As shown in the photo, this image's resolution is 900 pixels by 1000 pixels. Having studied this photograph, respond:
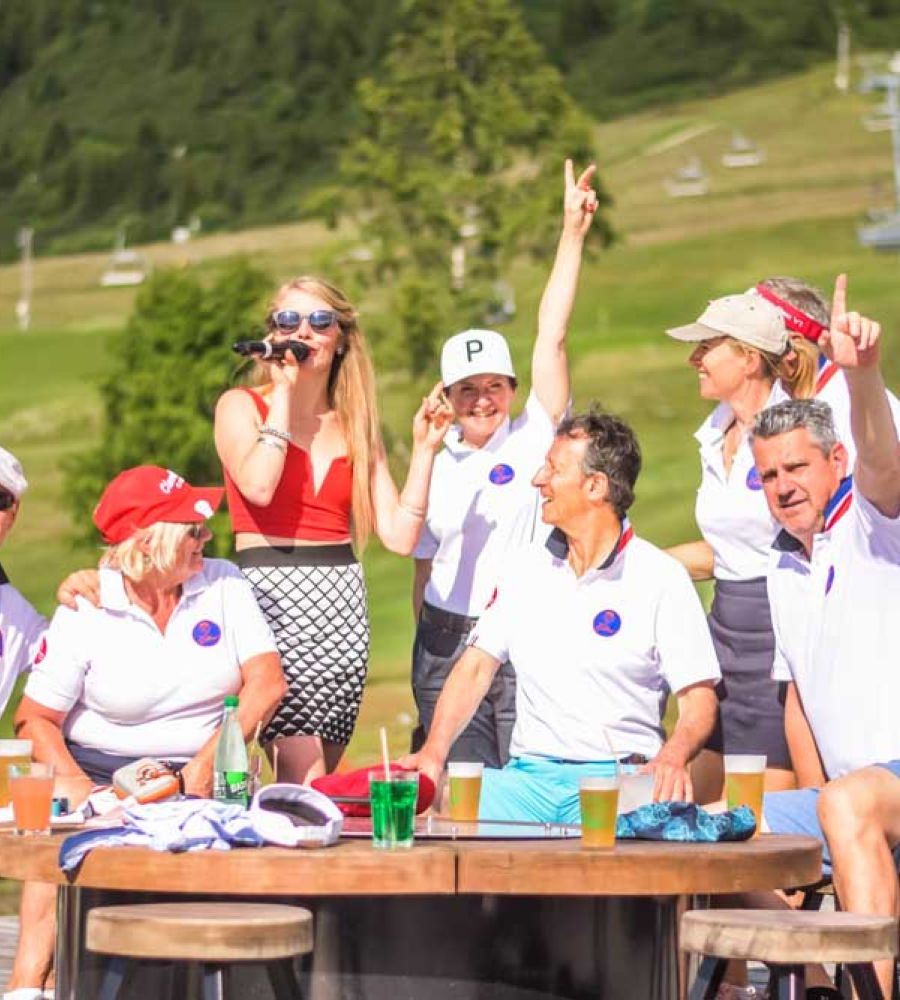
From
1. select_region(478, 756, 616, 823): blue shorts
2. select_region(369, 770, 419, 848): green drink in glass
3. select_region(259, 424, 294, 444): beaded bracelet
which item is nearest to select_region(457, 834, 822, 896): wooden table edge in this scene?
select_region(369, 770, 419, 848): green drink in glass

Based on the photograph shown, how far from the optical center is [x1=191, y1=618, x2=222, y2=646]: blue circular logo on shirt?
559 centimetres

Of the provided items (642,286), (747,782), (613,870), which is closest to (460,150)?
(642,286)

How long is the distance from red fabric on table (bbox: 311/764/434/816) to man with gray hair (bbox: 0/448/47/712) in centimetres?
129

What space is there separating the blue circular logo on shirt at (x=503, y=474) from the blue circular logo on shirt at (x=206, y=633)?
3.35 feet

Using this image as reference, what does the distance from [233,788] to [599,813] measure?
2.47ft

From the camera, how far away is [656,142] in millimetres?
21031

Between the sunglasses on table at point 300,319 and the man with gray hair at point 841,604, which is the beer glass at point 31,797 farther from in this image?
the sunglasses on table at point 300,319

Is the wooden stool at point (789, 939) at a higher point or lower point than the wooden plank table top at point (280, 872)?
lower

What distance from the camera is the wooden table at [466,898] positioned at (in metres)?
4.14

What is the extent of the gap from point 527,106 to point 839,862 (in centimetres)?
1704

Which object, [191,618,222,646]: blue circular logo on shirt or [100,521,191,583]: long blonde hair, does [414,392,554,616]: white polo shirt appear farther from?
[100,521,191,583]: long blonde hair

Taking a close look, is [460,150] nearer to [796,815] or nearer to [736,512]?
[736,512]

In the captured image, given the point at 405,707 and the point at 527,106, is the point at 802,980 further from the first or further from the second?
the point at 527,106

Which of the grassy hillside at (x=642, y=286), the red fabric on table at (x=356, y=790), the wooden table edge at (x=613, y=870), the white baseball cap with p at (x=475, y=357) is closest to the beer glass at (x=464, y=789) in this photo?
the red fabric on table at (x=356, y=790)
